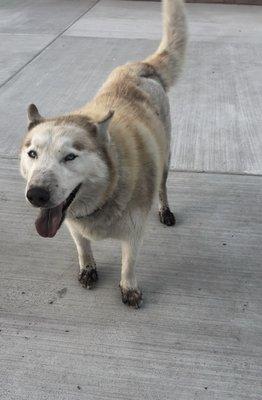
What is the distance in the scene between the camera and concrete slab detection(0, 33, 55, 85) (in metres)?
6.00

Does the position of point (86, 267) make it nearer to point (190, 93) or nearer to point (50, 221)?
point (50, 221)

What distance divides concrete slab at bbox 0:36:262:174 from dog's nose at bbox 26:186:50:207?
2128 millimetres

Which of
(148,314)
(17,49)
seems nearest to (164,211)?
(148,314)

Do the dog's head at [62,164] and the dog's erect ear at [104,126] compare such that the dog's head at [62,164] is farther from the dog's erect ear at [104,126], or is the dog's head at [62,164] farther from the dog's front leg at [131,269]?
the dog's front leg at [131,269]

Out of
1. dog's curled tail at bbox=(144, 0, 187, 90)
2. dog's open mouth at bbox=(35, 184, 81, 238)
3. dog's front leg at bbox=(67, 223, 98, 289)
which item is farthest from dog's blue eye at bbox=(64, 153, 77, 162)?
dog's curled tail at bbox=(144, 0, 187, 90)

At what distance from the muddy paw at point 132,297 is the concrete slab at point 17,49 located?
12.8 feet

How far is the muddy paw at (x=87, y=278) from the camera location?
108 inches

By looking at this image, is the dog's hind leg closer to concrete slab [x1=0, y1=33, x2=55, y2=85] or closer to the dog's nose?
the dog's nose

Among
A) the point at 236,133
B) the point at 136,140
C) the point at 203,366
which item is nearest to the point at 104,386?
the point at 203,366

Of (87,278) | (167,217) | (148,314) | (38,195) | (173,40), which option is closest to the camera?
(38,195)

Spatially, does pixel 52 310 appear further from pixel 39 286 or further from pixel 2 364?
pixel 2 364

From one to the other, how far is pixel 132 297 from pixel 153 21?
6.90 m

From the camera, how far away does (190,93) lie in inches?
210

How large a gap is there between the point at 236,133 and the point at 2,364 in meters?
3.08
